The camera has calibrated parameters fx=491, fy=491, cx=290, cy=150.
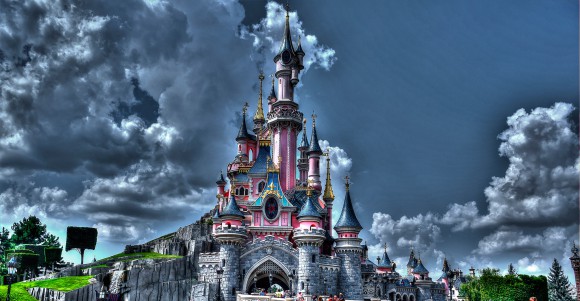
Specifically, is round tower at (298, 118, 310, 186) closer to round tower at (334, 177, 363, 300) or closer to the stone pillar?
round tower at (334, 177, 363, 300)

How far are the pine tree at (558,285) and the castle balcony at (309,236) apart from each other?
21078 millimetres

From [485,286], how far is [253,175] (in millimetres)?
28406

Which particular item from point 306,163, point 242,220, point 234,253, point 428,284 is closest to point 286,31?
point 306,163

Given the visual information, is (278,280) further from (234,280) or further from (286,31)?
(286,31)

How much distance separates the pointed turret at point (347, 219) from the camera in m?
52.5

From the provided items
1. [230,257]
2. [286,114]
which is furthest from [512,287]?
[286,114]

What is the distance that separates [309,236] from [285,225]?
4.84 m

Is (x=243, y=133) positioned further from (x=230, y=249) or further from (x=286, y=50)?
(x=230, y=249)

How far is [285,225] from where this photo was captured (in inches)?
2060

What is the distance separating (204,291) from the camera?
45562mm

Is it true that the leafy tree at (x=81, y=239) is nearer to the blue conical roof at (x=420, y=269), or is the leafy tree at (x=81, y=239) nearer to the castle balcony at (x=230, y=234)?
the castle balcony at (x=230, y=234)

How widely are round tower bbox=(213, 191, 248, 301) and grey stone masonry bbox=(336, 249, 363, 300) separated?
415 inches

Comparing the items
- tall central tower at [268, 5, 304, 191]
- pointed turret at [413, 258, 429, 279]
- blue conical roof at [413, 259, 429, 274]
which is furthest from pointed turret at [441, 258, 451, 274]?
tall central tower at [268, 5, 304, 191]

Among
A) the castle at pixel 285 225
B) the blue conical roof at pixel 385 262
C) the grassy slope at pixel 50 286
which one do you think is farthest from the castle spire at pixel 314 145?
the grassy slope at pixel 50 286
